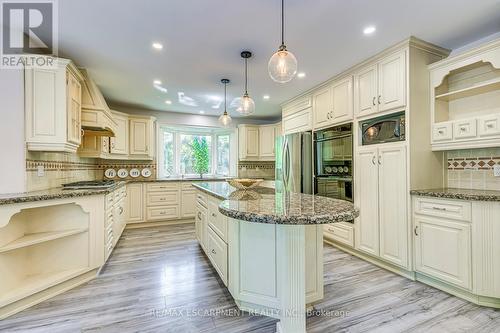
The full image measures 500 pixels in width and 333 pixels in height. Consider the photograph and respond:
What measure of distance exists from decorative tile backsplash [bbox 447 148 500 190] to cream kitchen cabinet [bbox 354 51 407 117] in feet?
2.84

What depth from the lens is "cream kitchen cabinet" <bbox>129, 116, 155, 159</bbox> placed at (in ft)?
15.3

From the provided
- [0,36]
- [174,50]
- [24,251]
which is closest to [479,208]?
[174,50]

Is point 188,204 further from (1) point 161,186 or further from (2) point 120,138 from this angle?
(2) point 120,138

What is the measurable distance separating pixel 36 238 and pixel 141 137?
113 inches

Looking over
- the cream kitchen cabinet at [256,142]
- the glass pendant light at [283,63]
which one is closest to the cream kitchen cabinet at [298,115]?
the cream kitchen cabinet at [256,142]

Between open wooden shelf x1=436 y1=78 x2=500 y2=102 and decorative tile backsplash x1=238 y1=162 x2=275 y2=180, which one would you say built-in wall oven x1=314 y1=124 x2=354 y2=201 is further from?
decorative tile backsplash x1=238 y1=162 x2=275 y2=180

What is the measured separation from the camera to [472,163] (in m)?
2.45

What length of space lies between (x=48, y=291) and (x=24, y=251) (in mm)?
460

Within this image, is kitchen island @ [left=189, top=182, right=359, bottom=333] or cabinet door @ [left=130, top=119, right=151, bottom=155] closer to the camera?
kitchen island @ [left=189, top=182, right=359, bottom=333]

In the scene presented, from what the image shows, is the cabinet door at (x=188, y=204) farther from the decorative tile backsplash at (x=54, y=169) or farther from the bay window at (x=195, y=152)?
the decorative tile backsplash at (x=54, y=169)

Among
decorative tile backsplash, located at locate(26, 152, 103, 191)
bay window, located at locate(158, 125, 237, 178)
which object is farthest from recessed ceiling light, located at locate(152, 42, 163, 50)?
bay window, located at locate(158, 125, 237, 178)

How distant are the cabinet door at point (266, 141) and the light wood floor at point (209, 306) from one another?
326 cm

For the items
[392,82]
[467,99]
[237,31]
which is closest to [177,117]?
[237,31]

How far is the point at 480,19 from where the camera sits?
6.81 ft
